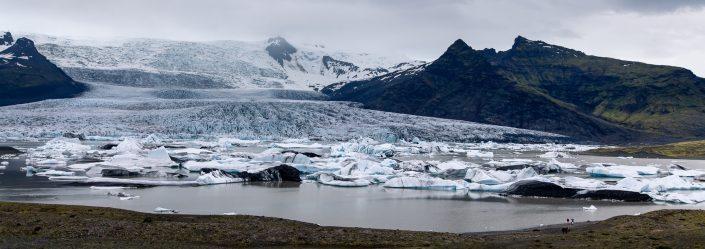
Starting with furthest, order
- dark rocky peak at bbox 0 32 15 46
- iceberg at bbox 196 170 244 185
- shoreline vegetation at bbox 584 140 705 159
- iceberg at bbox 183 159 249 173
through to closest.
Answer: dark rocky peak at bbox 0 32 15 46, shoreline vegetation at bbox 584 140 705 159, iceberg at bbox 183 159 249 173, iceberg at bbox 196 170 244 185

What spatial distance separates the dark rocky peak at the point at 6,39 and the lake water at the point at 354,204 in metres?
170

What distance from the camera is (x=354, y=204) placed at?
33188 mm

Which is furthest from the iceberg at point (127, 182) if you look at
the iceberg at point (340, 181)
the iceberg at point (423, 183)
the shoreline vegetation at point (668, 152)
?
the shoreline vegetation at point (668, 152)

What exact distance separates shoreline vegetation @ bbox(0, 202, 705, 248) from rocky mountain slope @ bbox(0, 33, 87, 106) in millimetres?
139546

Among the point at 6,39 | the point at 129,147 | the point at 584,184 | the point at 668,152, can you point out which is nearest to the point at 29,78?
the point at 6,39

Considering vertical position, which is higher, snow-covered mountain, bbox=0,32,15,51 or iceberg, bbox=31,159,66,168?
snow-covered mountain, bbox=0,32,15,51

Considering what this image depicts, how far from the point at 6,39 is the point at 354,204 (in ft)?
631

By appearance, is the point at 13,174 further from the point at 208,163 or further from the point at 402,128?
the point at 402,128

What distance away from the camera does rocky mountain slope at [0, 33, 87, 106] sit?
511 feet

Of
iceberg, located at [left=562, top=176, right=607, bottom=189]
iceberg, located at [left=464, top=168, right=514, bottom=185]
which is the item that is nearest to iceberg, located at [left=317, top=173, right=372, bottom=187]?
iceberg, located at [left=464, top=168, right=514, bottom=185]

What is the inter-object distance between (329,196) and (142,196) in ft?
35.8

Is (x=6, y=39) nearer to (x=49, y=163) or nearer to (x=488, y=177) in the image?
(x=49, y=163)

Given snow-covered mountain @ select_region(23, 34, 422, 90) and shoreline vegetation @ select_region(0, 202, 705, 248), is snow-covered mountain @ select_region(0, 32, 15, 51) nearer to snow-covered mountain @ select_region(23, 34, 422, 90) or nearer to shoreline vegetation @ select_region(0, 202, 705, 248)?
snow-covered mountain @ select_region(23, 34, 422, 90)

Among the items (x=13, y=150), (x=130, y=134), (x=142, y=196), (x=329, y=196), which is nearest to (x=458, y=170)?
(x=329, y=196)
